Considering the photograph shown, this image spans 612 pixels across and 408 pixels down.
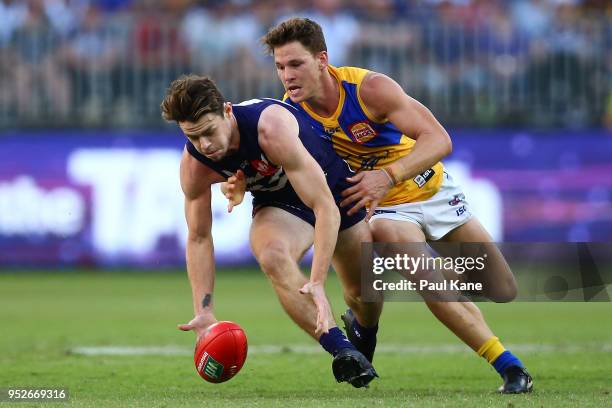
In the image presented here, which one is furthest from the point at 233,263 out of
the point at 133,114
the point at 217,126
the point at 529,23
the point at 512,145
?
the point at 217,126

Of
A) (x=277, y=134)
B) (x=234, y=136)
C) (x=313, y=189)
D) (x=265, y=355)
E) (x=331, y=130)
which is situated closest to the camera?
(x=313, y=189)

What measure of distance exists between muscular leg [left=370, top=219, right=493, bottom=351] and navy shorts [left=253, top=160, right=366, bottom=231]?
0.25 m

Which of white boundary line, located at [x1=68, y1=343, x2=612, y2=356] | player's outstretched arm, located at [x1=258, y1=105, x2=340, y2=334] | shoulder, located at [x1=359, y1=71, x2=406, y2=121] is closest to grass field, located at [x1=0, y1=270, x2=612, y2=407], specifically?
white boundary line, located at [x1=68, y1=343, x2=612, y2=356]

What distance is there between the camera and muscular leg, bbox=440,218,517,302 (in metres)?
8.33

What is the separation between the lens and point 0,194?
17625 mm

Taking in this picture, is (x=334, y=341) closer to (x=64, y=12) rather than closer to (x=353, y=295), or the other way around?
(x=353, y=295)

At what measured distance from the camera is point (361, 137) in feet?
26.8

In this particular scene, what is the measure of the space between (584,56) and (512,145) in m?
1.94

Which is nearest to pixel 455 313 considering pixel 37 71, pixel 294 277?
pixel 294 277

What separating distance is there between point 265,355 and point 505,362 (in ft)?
9.29

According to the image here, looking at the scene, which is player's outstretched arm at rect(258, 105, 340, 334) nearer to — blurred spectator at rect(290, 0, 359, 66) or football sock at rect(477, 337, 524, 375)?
football sock at rect(477, 337, 524, 375)

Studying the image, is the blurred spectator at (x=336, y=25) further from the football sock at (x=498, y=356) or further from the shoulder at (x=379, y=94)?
the football sock at (x=498, y=356)

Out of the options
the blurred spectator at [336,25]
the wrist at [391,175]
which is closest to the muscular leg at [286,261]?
the wrist at [391,175]

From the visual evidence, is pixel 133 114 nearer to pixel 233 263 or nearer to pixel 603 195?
pixel 233 263
